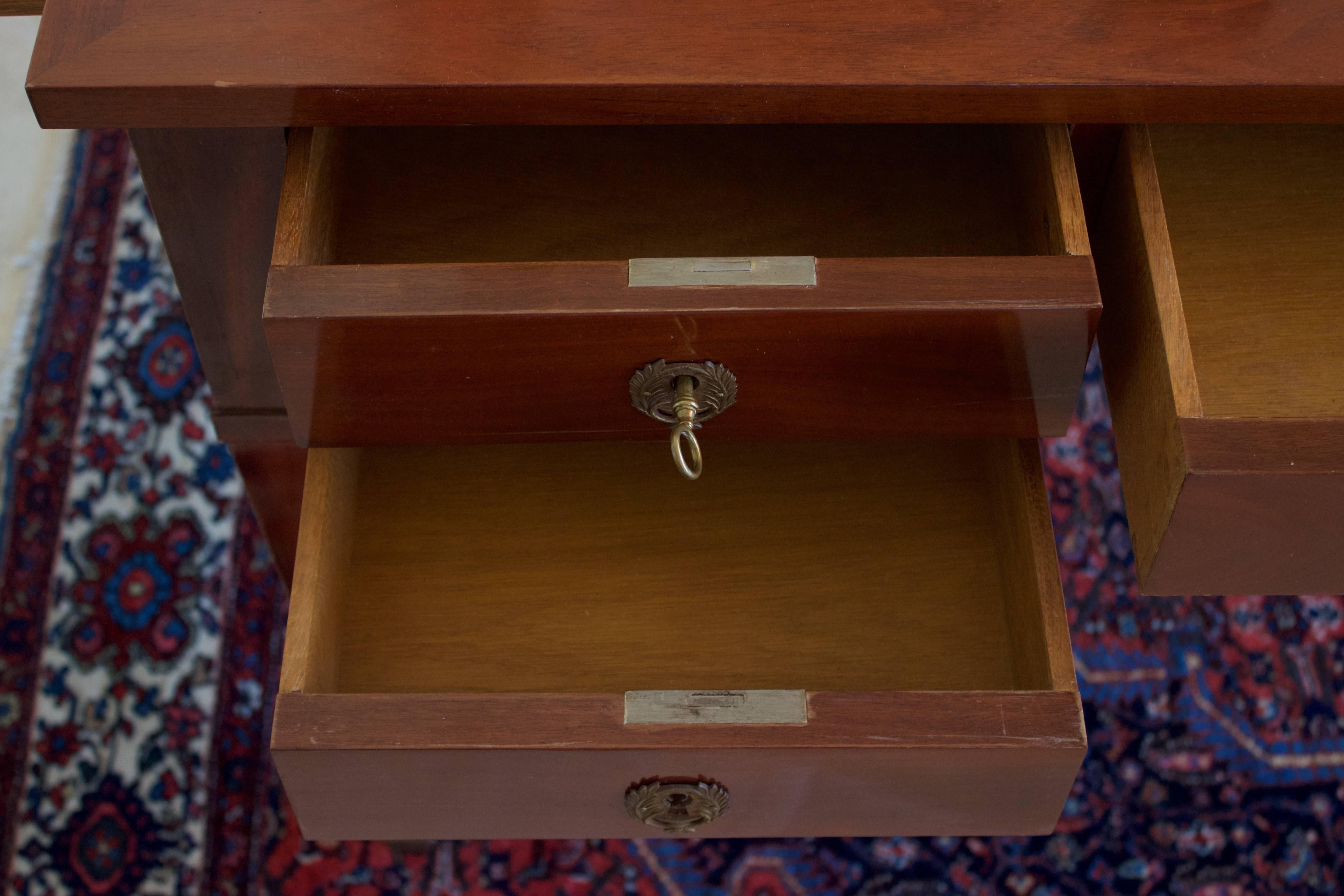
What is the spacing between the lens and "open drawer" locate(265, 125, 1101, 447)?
66 cm

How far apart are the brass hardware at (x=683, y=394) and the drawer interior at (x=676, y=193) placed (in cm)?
16

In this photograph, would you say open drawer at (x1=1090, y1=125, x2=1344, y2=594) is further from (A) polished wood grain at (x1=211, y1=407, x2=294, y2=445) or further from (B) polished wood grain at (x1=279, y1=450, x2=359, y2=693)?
(A) polished wood grain at (x1=211, y1=407, x2=294, y2=445)

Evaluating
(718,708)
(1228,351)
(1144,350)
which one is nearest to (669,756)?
(718,708)

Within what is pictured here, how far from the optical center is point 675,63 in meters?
0.67

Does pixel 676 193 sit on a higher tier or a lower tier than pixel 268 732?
higher

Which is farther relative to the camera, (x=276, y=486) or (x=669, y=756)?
(x=276, y=486)

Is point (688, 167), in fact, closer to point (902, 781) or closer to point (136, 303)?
point (902, 781)

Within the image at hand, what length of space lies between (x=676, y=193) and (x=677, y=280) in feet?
0.83

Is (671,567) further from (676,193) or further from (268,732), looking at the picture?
(268,732)

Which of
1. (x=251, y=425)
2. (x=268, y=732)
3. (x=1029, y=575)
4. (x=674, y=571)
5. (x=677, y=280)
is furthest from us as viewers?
(x=268, y=732)

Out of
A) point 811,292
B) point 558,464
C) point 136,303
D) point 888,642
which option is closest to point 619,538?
point 558,464

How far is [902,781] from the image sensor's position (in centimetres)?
71

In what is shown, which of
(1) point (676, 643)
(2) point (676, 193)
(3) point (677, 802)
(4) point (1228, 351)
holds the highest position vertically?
(2) point (676, 193)

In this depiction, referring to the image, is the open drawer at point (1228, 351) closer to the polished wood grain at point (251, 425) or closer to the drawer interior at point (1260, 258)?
the drawer interior at point (1260, 258)
